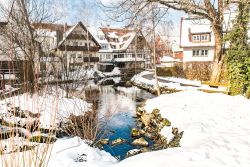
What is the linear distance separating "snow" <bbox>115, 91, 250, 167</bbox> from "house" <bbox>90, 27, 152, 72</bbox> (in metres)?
39.6

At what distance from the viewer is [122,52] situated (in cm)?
6159

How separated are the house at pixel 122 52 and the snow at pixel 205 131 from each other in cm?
3958

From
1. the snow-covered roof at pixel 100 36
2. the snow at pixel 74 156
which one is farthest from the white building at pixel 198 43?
the snow at pixel 74 156

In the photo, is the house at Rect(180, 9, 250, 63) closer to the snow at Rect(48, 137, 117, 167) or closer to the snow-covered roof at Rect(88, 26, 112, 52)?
the snow-covered roof at Rect(88, 26, 112, 52)

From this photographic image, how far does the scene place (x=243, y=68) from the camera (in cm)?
1491

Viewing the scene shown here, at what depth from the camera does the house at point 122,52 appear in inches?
2283

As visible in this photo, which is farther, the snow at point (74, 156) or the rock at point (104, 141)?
the rock at point (104, 141)

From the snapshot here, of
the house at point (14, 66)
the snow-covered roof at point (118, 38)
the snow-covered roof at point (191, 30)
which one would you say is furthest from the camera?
the snow-covered roof at point (118, 38)

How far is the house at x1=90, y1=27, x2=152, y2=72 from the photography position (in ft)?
190

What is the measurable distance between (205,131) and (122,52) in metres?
53.0

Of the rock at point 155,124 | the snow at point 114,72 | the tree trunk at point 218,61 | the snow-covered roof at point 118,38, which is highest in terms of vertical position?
the snow-covered roof at point 118,38

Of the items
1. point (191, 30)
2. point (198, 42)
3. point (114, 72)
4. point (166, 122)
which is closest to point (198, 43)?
point (198, 42)

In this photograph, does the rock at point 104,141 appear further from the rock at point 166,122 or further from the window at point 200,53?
the window at point 200,53

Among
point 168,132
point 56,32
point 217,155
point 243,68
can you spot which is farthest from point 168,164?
point 56,32
